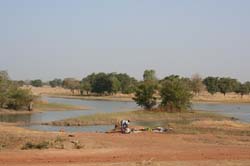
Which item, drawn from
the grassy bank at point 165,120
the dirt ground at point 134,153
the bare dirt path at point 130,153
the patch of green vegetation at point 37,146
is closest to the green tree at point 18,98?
the grassy bank at point 165,120

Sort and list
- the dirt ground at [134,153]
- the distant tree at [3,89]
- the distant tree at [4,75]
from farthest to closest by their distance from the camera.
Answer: the distant tree at [4,75], the distant tree at [3,89], the dirt ground at [134,153]

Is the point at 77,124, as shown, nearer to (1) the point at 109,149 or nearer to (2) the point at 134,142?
(2) the point at 134,142

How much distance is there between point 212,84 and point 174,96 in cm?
8935

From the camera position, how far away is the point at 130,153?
90.7 ft

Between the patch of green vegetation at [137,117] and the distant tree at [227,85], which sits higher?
the distant tree at [227,85]

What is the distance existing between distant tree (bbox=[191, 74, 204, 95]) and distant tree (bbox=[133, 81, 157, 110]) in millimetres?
74812

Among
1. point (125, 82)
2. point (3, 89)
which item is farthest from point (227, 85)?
point (3, 89)

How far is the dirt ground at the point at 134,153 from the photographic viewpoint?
80.0ft

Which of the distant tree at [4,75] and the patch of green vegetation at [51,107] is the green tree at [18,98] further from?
the patch of green vegetation at [51,107]

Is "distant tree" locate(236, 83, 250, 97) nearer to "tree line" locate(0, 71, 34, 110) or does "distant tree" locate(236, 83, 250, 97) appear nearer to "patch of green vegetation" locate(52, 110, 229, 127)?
"patch of green vegetation" locate(52, 110, 229, 127)

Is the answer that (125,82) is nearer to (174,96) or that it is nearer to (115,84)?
(115,84)

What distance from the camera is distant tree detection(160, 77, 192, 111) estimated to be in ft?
260

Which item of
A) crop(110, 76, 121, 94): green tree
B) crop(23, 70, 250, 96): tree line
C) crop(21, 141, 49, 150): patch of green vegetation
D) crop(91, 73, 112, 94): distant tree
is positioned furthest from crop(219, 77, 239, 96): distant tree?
crop(21, 141, 49, 150): patch of green vegetation

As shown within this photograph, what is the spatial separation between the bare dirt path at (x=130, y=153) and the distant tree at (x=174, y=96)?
142 ft
